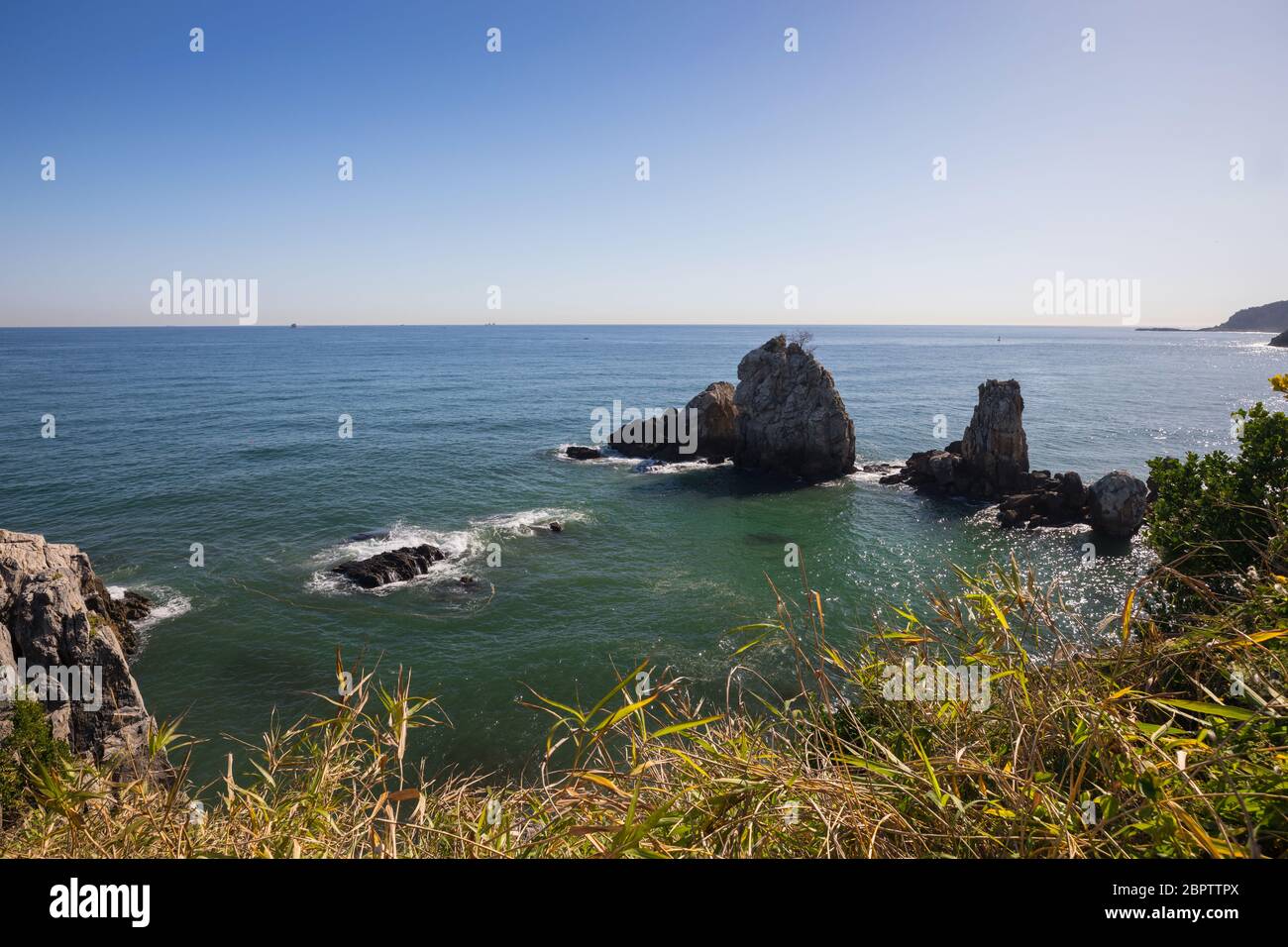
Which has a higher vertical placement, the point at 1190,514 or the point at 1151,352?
the point at 1151,352

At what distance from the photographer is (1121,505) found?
3061 cm

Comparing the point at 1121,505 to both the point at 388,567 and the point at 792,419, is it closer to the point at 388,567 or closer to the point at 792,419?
the point at 792,419

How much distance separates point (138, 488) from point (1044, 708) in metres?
46.6

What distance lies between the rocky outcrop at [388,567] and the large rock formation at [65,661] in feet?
35.3

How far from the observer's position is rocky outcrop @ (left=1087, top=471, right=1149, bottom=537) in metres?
30.6

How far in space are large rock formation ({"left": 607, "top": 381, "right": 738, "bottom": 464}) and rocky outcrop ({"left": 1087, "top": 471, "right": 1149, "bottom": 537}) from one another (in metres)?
22.0

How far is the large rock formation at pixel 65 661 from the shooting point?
1350 cm

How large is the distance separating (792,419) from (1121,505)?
18840 millimetres

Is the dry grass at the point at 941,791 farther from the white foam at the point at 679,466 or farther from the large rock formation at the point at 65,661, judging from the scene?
the white foam at the point at 679,466
